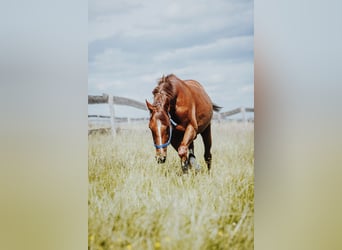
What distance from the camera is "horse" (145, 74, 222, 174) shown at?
247 centimetres

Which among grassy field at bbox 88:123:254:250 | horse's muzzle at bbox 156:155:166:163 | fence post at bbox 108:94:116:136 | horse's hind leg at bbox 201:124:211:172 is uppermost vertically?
fence post at bbox 108:94:116:136

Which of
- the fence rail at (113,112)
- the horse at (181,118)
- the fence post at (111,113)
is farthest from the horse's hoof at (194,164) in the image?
the fence post at (111,113)

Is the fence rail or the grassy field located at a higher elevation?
the fence rail

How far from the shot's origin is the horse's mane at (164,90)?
247cm

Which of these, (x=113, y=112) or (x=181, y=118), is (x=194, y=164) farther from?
(x=113, y=112)

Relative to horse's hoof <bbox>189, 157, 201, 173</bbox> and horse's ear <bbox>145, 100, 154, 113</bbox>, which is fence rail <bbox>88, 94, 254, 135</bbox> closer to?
horse's ear <bbox>145, 100, 154, 113</bbox>

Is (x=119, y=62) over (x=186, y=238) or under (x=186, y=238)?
over

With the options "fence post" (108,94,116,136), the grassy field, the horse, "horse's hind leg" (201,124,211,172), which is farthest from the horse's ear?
"horse's hind leg" (201,124,211,172)

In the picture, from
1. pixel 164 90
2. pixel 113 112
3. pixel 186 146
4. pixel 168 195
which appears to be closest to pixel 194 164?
pixel 186 146

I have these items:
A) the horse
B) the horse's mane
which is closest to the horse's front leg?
the horse
